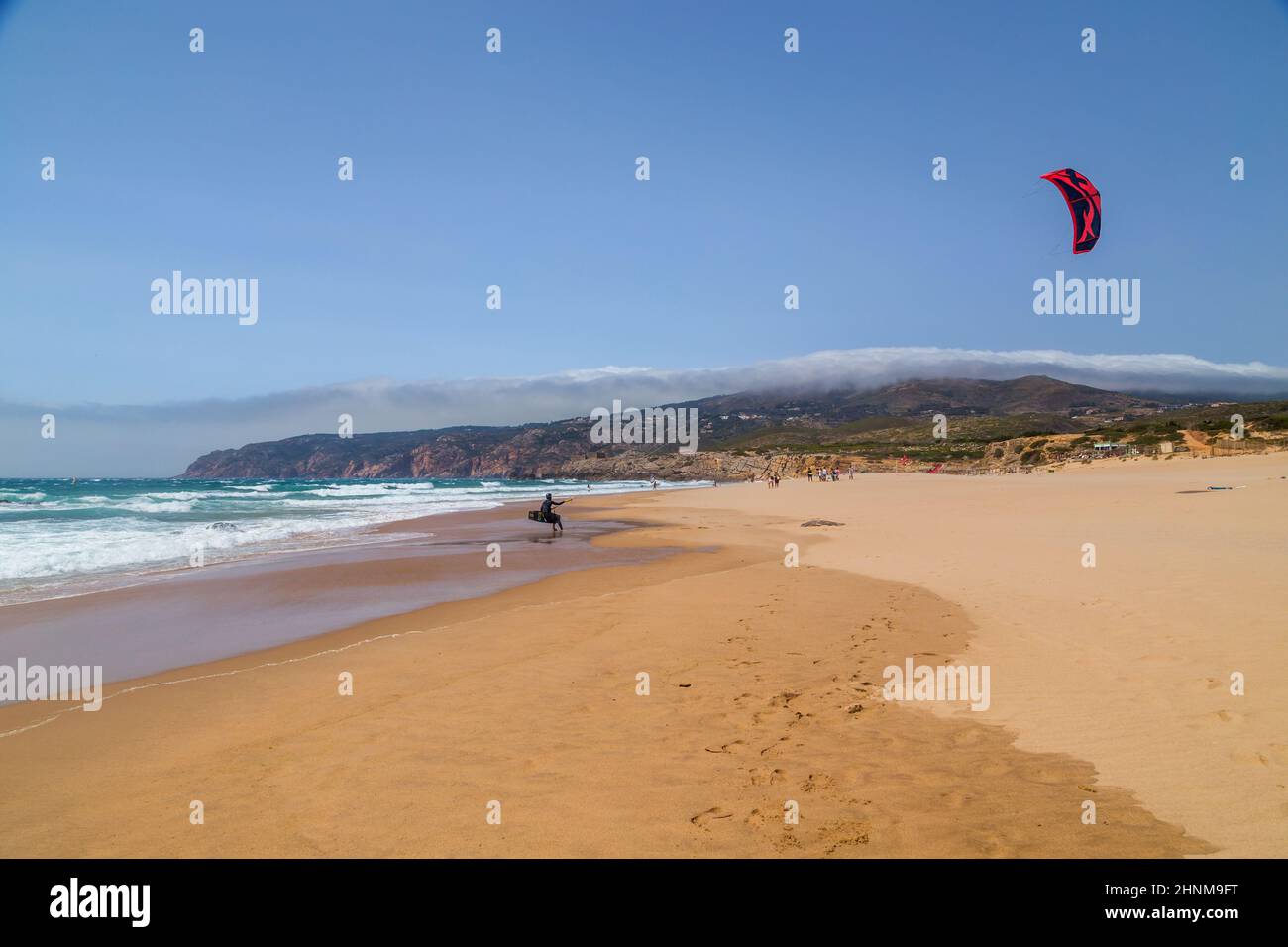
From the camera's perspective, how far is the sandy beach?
4023 millimetres

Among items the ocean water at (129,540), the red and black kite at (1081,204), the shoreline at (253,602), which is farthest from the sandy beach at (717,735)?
the red and black kite at (1081,204)

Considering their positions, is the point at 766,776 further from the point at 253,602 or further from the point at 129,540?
the point at 129,540

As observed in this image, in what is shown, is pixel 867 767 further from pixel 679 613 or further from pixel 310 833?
pixel 679 613

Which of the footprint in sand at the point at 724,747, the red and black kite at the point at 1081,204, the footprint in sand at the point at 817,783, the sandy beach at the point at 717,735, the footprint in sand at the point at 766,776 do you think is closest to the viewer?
the sandy beach at the point at 717,735

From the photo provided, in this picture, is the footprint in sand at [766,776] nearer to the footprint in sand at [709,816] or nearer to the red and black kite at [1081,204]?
the footprint in sand at [709,816]

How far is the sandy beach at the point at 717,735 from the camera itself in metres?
4.02

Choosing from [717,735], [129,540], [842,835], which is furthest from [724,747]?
[129,540]

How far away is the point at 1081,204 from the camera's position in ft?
77.5

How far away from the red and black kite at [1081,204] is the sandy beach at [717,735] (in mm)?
15462

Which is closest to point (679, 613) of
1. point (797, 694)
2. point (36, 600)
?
point (797, 694)

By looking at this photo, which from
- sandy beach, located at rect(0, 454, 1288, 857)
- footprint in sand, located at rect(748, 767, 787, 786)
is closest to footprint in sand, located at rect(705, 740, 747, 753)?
sandy beach, located at rect(0, 454, 1288, 857)

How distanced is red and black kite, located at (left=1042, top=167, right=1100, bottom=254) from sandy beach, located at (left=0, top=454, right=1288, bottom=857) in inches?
609

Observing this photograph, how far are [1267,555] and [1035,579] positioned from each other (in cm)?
→ 359
